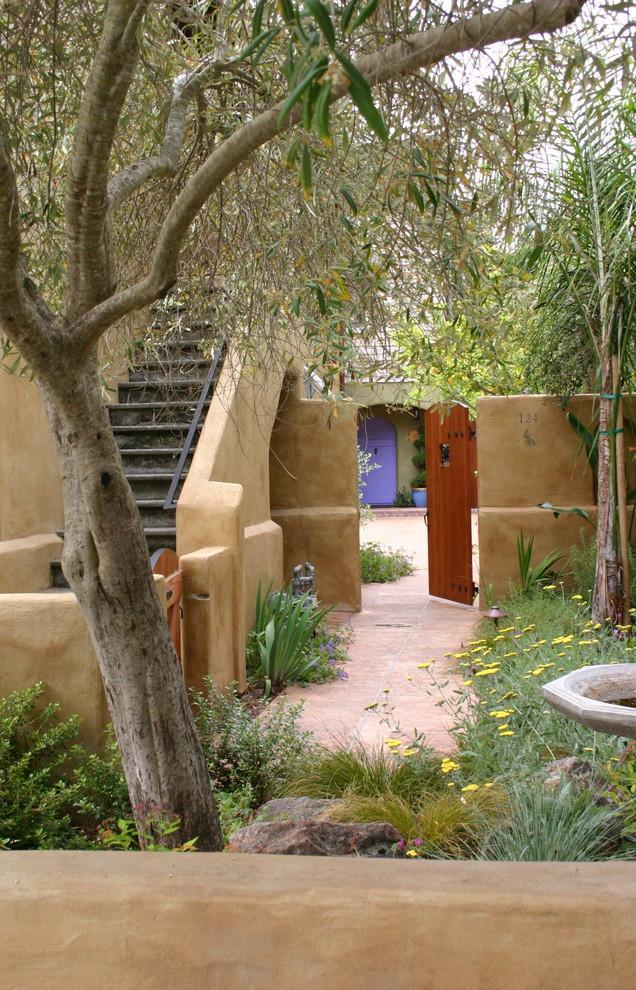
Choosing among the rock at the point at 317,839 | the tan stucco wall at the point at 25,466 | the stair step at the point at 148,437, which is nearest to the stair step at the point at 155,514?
the tan stucco wall at the point at 25,466

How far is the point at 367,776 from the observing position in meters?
4.79

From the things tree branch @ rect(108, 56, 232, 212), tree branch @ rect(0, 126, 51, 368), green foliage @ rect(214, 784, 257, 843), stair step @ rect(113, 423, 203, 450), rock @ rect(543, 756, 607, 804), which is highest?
tree branch @ rect(108, 56, 232, 212)

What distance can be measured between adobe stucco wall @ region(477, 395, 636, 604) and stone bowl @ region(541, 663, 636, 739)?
5.53 meters

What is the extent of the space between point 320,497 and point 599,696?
7111 mm

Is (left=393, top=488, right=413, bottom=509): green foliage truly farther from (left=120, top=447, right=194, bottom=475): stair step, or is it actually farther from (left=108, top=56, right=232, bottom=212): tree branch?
(left=108, top=56, right=232, bottom=212): tree branch

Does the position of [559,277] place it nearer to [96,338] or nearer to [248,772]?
[248,772]

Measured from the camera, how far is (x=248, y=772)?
17.2 feet

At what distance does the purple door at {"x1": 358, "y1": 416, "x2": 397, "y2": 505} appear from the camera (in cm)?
2958

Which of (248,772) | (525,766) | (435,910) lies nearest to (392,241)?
(525,766)

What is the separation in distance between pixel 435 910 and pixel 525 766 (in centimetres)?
259

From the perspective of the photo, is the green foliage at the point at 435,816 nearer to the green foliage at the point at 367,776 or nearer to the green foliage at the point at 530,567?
the green foliage at the point at 367,776

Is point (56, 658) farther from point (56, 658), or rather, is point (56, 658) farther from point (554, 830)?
point (554, 830)

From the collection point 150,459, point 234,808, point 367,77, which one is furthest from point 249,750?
point 150,459

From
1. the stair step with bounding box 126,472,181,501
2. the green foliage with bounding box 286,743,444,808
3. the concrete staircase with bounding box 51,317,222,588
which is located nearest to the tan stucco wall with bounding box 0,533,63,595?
the concrete staircase with bounding box 51,317,222,588
